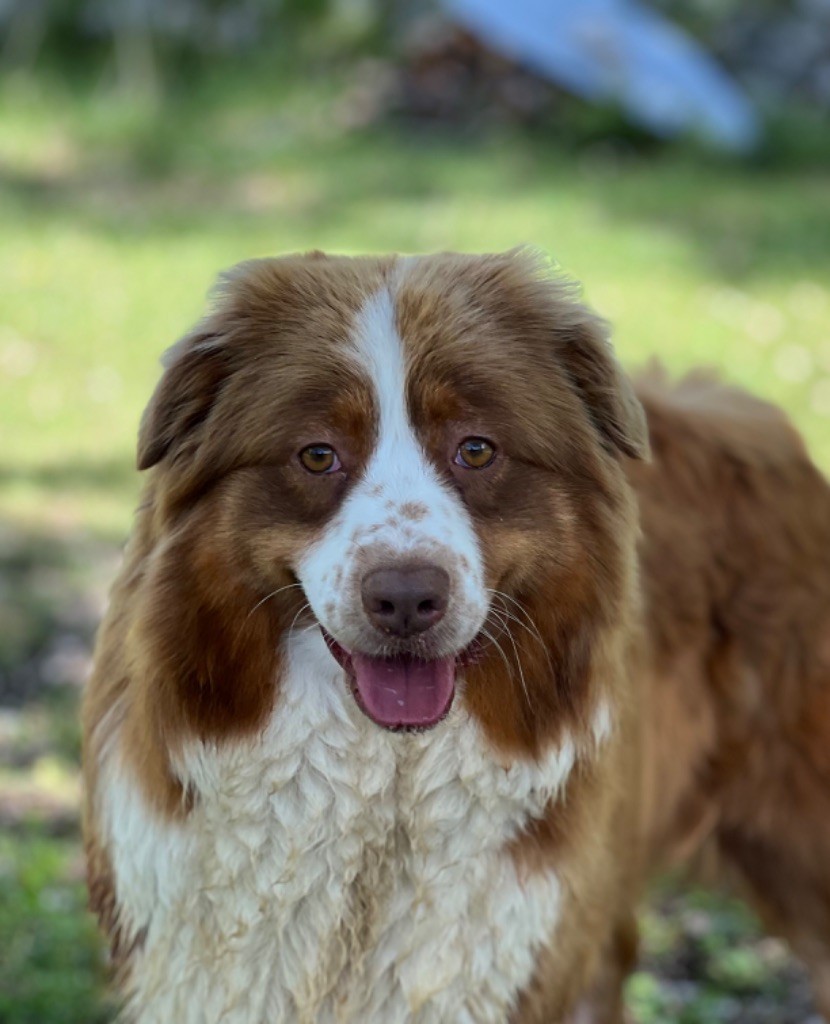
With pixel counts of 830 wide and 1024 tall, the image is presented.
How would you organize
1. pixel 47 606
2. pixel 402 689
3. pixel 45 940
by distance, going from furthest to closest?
1. pixel 47 606
2. pixel 45 940
3. pixel 402 689

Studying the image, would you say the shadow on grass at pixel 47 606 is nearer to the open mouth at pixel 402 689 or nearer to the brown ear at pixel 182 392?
the brown ear at pixel 182 392

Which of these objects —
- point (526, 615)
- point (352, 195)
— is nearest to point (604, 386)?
point (526, 615)

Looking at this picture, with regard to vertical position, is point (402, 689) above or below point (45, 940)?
above

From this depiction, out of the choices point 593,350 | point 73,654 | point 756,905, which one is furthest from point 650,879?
point 73,654

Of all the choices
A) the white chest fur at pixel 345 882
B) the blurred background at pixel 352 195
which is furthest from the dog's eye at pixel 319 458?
the blurred background at pixel 352 195

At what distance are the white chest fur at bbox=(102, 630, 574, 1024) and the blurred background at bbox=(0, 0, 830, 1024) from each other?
1.69m

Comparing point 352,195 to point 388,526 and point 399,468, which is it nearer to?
point 399,468

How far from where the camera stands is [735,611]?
12.7ft

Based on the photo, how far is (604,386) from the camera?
311 centimetres

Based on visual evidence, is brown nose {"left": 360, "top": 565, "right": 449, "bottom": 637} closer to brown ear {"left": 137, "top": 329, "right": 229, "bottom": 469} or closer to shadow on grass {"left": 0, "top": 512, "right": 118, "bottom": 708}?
brown ear {"left": 137, "top": 329, "right": 229, "bottom": 469}

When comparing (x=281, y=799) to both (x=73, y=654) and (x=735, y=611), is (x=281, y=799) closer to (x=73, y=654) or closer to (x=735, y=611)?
(x=735, y=611)

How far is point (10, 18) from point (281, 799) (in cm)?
1208

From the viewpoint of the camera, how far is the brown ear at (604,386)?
3102 millimetres

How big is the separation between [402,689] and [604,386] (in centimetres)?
76
